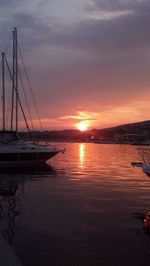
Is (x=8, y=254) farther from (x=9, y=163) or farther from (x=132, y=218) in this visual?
(x=9, y=163)

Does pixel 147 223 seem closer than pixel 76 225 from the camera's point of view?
Yes

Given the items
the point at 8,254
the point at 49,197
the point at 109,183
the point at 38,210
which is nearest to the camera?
the point at 8,254

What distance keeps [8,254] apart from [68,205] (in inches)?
296

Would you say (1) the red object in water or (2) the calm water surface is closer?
(2) the calm water surface

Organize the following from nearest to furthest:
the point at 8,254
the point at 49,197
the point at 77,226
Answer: the point at 8,254, the point at 77,226, the point at 49,197

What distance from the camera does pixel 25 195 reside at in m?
18.6

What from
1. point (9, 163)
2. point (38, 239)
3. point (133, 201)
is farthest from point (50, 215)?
point (9, 163)

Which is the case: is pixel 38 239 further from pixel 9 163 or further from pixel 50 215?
pixel 9 163

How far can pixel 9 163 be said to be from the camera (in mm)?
35250

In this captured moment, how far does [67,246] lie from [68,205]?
5.77 meters

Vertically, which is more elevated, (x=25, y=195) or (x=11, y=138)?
(x=11, y=138)

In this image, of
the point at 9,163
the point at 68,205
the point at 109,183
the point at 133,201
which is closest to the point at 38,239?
the point at 68,205

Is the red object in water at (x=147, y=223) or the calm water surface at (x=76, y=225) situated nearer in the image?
the calm water surface at (x=76, y=225)

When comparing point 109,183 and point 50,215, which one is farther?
point 109,183
